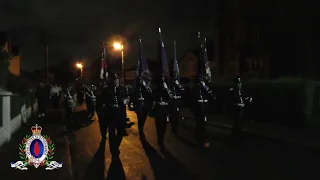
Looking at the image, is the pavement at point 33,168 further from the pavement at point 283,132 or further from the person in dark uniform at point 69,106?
the pavement at point 283,132

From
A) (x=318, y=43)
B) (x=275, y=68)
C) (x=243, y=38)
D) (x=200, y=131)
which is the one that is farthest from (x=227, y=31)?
(x=200, y=131)

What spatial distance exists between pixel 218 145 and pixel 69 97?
28.0ft

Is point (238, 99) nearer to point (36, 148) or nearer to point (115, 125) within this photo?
point (115, 125)

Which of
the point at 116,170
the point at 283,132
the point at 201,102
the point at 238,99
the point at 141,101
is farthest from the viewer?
the point at 283,132

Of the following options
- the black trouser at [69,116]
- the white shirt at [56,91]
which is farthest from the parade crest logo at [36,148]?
the white shirt at [56,91]

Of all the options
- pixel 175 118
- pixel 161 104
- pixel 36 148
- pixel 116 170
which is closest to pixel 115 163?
pixel 116 170

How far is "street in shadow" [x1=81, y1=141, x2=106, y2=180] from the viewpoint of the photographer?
739 centimetres

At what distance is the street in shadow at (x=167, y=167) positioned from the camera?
718 centimetres

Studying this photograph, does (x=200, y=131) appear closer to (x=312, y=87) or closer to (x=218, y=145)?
(x=218, y=145)

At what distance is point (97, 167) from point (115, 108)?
5.91ft

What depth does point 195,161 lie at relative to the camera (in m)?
8.66

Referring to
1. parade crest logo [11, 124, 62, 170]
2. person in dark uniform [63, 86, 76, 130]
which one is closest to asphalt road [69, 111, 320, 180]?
parade crest logo [11, 124, 62, 170]

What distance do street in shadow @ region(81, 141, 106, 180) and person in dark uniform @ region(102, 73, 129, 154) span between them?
1.42 ft

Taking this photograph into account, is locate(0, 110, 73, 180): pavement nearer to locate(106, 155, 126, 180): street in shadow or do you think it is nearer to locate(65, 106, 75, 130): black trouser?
locate(106, 155, 126, 180): street in shadow
